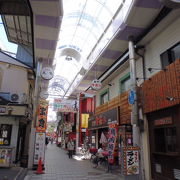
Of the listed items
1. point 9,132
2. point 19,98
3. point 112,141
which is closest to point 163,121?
point 112,141

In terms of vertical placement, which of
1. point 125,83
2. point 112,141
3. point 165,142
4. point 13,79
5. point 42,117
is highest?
point 13,79

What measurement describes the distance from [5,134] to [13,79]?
165 inches

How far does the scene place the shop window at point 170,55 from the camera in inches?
304

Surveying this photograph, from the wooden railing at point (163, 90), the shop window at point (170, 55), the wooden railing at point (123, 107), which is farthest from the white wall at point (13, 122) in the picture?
the shop window at point (170, 55)

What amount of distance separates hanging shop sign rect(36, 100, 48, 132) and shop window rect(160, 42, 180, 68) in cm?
775

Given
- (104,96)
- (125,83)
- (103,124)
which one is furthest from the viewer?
(104,96)

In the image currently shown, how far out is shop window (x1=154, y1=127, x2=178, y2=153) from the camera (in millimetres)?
6938

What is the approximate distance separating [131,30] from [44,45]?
5.67 meters

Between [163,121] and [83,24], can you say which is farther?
[83,24]

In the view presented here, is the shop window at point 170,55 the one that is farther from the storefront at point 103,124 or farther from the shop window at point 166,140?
the storefront at point 103,124

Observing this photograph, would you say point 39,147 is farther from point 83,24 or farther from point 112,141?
point 83,24

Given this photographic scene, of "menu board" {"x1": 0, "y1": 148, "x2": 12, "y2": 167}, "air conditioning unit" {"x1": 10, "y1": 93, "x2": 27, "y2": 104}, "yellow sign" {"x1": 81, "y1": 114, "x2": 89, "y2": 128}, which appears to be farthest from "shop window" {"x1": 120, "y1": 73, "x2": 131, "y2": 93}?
"yellow sign" {"x1": 81, "y1": 114, "x2": 89, "y2": 128}

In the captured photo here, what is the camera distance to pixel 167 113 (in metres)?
7.29

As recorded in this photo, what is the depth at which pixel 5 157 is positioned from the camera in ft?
35.4
